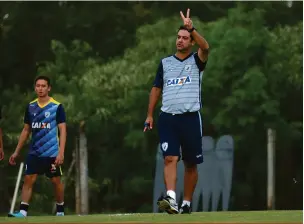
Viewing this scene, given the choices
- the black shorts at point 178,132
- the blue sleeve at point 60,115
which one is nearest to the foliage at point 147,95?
the blue sleeve at point 60,115

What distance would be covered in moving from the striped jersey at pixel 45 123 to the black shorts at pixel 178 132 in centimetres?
210

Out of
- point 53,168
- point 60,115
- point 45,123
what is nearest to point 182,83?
point 60,115

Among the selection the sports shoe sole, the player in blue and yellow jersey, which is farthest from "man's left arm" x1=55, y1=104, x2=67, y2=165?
the sports shoe sole

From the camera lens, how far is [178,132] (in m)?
11.4

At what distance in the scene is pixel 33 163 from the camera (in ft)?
44.1

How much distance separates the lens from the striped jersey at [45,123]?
13195mm

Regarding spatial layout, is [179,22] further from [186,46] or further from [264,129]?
[186,46]

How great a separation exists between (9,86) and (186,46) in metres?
21.6

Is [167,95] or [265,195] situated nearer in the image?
[167,95]

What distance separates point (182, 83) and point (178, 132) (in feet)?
1.76

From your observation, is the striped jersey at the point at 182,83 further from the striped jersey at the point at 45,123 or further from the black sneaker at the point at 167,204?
the striped jersey at the point at 45,123

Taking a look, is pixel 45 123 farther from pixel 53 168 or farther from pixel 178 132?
pixel 178 132

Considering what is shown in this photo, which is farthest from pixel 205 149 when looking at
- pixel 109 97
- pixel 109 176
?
pixel 109 176

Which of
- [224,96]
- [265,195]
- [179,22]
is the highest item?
[179,22]
